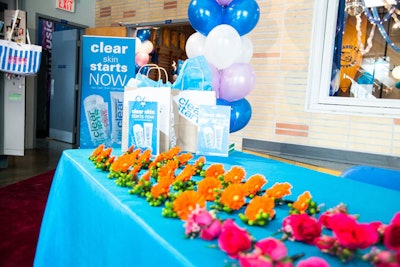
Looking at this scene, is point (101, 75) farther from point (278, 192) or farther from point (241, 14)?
point (278, 192)

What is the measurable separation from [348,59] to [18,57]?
3.42 m

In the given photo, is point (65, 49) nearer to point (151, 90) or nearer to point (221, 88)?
point (221, 88)

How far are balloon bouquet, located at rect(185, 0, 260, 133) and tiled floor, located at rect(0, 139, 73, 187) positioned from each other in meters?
2.57

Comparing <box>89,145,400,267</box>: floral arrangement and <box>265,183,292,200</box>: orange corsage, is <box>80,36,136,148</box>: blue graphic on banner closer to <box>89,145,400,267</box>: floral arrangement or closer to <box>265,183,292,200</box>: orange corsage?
<box>89,145,400,267</box>: floral arrangement

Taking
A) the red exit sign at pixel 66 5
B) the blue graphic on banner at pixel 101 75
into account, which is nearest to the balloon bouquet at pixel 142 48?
the red exit sign at pixel 66 5

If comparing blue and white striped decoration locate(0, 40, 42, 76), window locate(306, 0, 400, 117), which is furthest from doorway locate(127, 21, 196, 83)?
window locate(306, 0, 400, 117)

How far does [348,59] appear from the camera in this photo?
3.04 meters

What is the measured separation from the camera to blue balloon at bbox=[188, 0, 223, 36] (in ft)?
7.70

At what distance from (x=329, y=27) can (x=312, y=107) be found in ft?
2.17

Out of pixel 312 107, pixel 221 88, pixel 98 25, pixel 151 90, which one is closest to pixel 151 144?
pixel 151 90

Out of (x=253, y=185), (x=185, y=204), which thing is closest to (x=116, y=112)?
(x=253, y=185)

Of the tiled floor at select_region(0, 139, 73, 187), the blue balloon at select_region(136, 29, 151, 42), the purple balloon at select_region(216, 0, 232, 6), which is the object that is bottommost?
the tiled floor at select_region(0, 139, 73, 187)

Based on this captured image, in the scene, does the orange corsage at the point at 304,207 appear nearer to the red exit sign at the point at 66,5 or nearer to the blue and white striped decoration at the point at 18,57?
the blue and white striped decoration at the point at 18,57

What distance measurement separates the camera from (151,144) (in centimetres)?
140
